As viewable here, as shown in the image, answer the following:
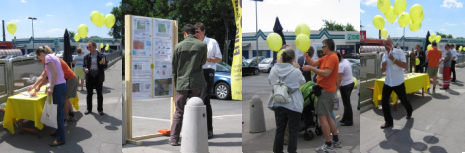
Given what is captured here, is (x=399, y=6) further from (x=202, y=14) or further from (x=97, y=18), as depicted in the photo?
(x=97, y=18)

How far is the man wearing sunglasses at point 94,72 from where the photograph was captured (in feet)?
11.3

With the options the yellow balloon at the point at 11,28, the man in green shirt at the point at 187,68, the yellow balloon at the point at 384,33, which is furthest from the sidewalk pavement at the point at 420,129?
the yellow balloon at the point at 11,28

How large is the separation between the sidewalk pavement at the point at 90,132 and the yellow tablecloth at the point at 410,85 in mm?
3005

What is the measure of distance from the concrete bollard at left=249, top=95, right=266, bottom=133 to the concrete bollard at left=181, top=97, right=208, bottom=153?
50 centimetres

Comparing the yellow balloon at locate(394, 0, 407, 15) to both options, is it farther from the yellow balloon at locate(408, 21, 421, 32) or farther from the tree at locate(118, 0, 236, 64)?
the tree at locate(118, 0, 236, 64)

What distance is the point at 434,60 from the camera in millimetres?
5031

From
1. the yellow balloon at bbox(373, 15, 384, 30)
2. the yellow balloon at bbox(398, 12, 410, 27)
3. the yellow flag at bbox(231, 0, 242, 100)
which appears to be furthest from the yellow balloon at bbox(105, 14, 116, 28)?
the yellow balloon at bbox(398, 12, 410, 27)

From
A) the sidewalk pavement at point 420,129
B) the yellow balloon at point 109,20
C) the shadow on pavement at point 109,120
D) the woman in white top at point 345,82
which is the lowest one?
the sidewalk pavement at point 420,129

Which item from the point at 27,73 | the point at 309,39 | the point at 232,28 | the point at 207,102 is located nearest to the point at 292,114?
the point at 309,39

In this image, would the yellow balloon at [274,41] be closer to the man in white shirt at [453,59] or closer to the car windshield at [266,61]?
the car windshield at [266,61]

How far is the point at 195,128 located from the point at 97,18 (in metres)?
1.42

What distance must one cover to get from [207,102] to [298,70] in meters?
1.52

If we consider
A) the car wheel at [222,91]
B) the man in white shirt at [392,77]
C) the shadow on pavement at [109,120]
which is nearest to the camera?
the shadow on pavement at [109,120]

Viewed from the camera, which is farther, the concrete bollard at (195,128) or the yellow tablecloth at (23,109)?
the concrete bollard at (195,128)
